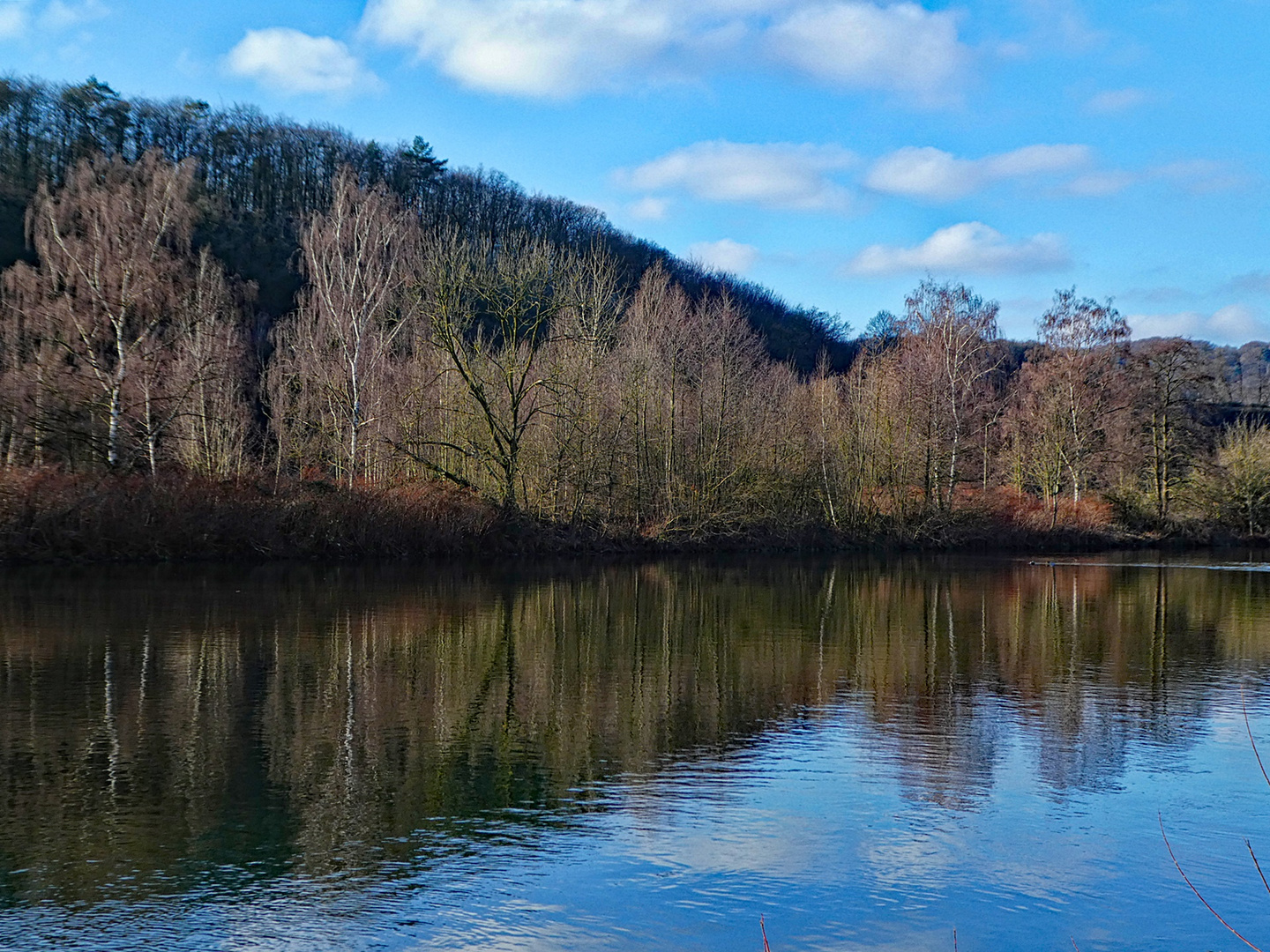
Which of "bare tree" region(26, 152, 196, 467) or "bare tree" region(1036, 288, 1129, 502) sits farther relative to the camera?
"bare tree" region(1036, 288, 1129, 502)

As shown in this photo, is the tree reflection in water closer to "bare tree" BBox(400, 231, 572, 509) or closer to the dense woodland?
the dense woodland

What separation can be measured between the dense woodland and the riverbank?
0.37 meters

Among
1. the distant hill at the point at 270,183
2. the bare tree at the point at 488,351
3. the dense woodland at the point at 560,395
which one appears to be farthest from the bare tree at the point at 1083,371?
the bare tree at the point at 488,351

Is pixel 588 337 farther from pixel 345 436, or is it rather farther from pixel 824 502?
pixel 824 502

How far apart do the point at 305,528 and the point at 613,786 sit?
24.5 m

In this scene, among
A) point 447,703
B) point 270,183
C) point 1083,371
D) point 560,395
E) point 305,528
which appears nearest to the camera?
point 447,703

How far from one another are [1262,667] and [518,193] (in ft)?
331

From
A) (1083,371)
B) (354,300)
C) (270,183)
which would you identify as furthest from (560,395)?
(270,183)

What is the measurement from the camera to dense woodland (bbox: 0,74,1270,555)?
3033cm

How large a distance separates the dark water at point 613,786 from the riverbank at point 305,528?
384 inches

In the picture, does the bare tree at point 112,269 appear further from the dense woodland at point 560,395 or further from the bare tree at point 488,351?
the bare tree at point 488,351

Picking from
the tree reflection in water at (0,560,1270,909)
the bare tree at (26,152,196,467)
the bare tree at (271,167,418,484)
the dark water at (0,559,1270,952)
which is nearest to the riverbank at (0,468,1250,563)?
the bare tree at (26,152,196,467)

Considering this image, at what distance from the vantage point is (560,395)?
38.2 meters

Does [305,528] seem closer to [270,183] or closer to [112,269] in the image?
[112,269]
